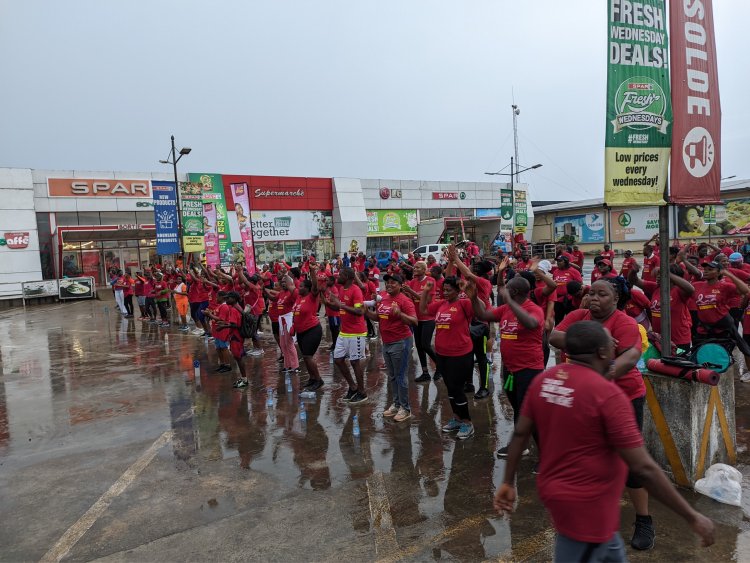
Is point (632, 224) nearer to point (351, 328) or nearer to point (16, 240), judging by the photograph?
point (351, 328)

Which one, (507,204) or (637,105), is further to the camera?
(507,204)

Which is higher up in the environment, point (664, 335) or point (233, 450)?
point (664, 335)

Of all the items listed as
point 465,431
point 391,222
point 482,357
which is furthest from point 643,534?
point 391,222

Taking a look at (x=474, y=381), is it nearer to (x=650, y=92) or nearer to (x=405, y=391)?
(x=405, y=391)

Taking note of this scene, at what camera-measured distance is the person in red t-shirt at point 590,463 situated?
90.1 inches

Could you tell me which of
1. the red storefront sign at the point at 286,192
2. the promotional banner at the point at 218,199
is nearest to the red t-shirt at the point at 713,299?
the promotional banner at the point at 218,199

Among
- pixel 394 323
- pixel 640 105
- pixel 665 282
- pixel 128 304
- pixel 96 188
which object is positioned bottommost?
pixel 128 304

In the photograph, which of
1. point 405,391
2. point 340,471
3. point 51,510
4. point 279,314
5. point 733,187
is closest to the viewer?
point 51,510

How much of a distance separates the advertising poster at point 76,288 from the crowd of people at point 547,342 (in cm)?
1766

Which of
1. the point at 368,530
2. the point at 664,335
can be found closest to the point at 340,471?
the point at 368,530

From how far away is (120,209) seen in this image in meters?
30.7

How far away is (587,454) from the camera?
2.35 m

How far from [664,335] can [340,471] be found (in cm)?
337

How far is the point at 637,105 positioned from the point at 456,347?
2.92 m
